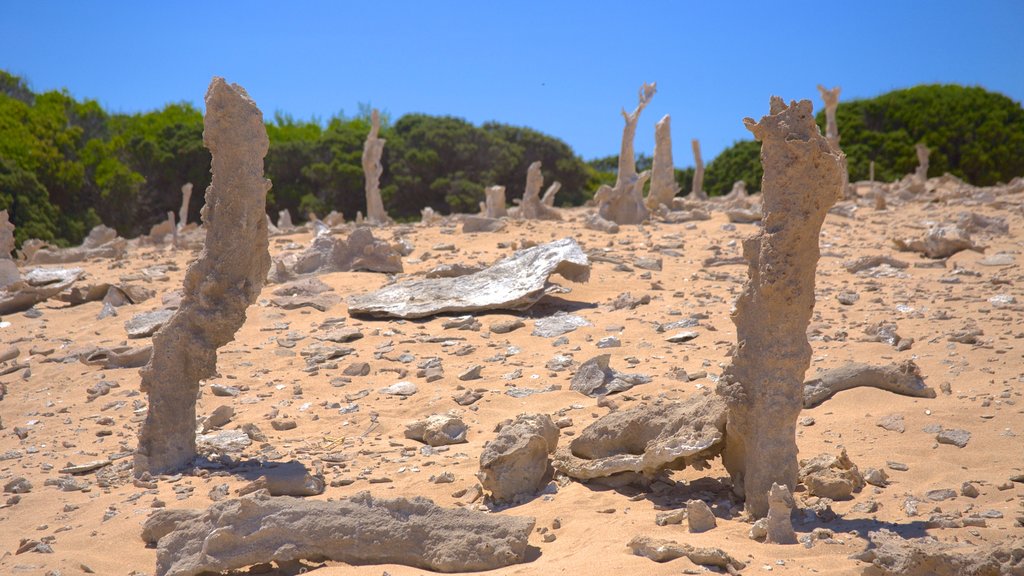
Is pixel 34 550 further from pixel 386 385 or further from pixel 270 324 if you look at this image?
pixel 270 324

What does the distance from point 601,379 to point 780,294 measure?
2395 mm

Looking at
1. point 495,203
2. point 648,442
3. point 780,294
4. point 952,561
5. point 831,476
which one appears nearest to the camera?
point 952,561

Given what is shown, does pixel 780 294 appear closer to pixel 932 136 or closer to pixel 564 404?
pixel 564 404

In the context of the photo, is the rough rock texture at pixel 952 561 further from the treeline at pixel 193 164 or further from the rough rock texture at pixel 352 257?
the treeline at pixel 193 164

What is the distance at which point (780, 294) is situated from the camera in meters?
4.52

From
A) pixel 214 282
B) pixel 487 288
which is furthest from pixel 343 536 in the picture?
pixel 487 288

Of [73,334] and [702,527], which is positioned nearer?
[702,527]

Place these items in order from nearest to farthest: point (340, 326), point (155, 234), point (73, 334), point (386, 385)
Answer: point (386, 385), point (340, 326), point (73, 334), point (155, 234)

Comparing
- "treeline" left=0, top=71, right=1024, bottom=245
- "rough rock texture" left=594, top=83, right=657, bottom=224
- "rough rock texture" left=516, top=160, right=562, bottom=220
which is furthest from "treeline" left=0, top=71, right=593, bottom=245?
"rough rock texture" left=594, top=83, right=657, bottom=224

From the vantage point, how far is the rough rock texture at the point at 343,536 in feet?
13.6

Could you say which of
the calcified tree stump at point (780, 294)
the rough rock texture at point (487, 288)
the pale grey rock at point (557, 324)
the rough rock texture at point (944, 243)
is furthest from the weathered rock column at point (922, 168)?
the calcified tree stump at point (780, 294)

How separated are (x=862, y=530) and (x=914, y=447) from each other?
1.27 m

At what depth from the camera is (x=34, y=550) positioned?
4578mm

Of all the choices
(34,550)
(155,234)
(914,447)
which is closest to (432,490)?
(34,550)
